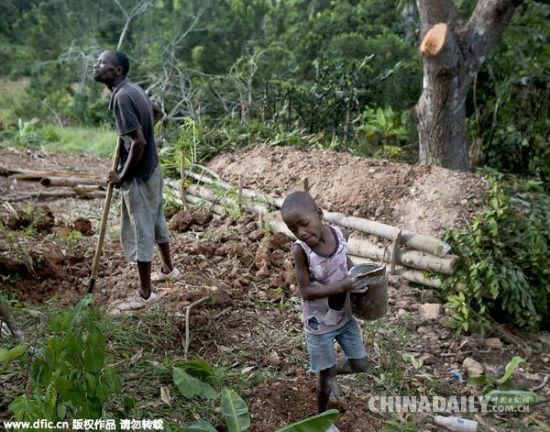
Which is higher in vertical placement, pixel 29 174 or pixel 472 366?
pixel 29 174

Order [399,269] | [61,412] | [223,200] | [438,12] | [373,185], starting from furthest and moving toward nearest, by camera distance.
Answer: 1. [438,12]
2. [223,200]
3. [373,185]
4. [399,269]
5. [61,412]

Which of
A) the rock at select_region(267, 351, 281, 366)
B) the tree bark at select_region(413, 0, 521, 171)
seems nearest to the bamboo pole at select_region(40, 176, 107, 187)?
the tree bark at select_region(413, 0, 521, 171)

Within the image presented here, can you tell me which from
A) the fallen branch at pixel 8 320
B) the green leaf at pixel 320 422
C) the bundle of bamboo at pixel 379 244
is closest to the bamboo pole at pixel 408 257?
the bundle of bamboo at pixel 379 244

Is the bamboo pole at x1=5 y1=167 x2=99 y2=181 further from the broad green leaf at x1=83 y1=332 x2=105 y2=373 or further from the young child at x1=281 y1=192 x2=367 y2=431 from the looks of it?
the broad green leaf at x1=83 y1=332 x2=105 y2=373

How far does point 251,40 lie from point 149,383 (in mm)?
10130

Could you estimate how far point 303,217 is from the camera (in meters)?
2.40

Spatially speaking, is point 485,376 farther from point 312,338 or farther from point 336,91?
point 336,91

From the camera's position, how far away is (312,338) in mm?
2639

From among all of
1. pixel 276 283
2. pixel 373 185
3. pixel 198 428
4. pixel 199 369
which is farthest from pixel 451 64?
pixel 198 428

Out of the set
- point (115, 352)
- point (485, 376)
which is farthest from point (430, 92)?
point (115, 352)

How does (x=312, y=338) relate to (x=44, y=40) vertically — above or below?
below

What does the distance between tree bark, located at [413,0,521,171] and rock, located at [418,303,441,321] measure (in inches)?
109

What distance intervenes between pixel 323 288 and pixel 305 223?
290 millimetres

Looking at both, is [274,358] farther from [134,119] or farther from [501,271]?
[501,271]
